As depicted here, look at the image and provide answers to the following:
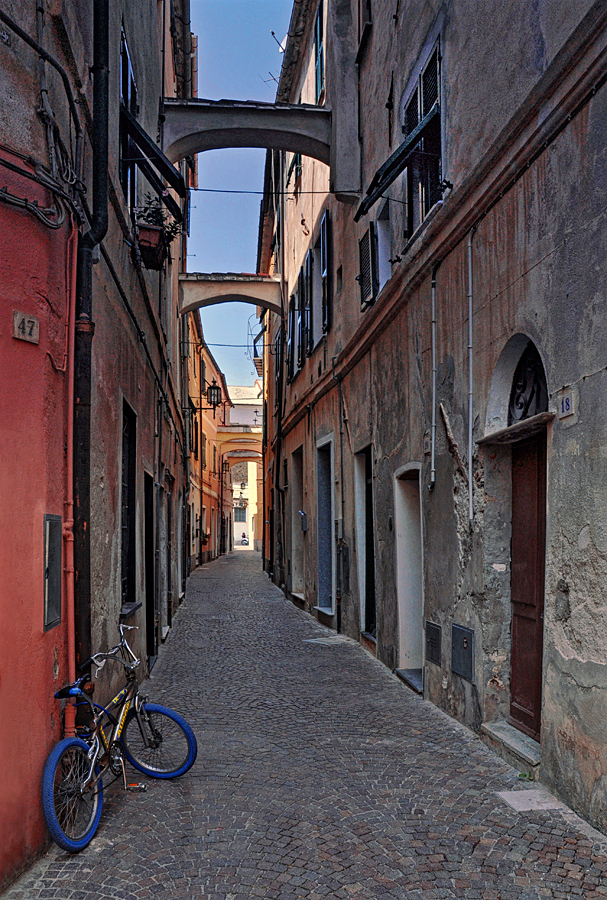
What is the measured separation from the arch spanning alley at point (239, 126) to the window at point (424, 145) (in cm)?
354

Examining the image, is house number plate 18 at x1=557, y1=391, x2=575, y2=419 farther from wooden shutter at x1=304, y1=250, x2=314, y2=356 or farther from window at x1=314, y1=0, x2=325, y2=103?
wooden shutter at x1=304, y1=250, x2=314, y2=356

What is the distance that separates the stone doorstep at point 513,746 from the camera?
5145 millimetres

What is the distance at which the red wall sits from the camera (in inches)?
149

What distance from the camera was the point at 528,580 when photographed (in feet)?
19.0

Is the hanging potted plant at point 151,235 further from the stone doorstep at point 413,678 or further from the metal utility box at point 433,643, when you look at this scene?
the stone doorstep at point 413,678

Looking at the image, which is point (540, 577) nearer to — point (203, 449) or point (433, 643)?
point (433, 643)

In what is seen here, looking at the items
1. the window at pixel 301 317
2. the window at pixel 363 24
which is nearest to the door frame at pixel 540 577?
the window at pixel 363 24

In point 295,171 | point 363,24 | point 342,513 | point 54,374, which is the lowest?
point 342,513

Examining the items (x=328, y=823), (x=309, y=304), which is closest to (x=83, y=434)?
(x=328, y=823)

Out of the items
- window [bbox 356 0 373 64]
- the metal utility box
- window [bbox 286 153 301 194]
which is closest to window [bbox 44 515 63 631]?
the metal utility box

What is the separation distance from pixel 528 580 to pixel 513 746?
1154 millimetres

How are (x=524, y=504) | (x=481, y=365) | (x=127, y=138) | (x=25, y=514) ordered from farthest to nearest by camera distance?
1. (x=127, y=138)
2. (x=481, y=365)
3. (x=524, y=504)
4. (x=25, y=514)

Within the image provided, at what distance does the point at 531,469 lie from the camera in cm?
Result: 584

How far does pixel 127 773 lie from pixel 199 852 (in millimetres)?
1454
